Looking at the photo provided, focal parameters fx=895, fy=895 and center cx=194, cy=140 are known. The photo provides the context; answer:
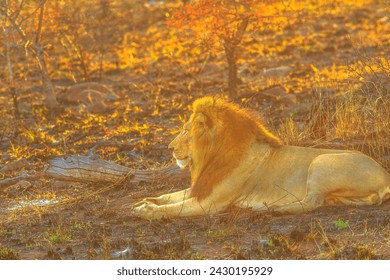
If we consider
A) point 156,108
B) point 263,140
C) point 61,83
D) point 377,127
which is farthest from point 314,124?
point 61,83

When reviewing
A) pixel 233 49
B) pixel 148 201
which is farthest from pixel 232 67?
pixel 148 201

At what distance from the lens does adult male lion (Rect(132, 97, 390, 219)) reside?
1042cm

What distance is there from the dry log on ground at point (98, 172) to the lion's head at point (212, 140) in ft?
6.36

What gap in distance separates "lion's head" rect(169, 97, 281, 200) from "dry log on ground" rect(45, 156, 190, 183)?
6.36ft

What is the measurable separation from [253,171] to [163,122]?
8683 millimetres

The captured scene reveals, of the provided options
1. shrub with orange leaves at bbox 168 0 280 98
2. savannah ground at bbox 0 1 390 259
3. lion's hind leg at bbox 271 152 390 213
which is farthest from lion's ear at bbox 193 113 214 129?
shrub with orange leaves at bbox 168 0 280 98

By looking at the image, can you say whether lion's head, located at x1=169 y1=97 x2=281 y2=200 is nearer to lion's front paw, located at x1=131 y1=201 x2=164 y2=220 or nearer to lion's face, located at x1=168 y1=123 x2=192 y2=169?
lion's face, located at x1=168 y1=123 x2=192 y2=169

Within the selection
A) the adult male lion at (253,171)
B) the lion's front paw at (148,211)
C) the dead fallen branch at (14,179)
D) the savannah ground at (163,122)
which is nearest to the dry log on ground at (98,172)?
the savannah ground at (163,122)

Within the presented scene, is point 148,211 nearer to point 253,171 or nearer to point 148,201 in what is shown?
point 148,201

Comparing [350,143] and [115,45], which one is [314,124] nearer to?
[350,143]

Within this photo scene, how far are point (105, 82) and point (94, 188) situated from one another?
1284cm

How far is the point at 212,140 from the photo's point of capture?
10.6 metres

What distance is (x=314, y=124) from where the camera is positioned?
548 inches

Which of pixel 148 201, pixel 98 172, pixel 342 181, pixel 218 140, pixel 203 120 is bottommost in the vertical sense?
pixel 98 172
